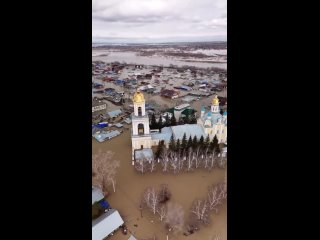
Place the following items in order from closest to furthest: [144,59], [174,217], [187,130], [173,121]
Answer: [174,217] < [144,59] < [187,130] < [173,121]

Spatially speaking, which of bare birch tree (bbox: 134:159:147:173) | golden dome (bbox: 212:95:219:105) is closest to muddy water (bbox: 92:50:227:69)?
golden dome (bbox: 212:95:219:105)

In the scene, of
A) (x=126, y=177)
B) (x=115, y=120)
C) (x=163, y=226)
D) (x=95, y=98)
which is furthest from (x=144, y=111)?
(x=163, y=226)

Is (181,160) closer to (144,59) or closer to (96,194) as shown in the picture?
(96,194)

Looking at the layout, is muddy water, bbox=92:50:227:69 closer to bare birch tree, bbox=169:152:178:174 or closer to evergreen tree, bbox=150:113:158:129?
evergreen tree, bbox=150:113:158:129

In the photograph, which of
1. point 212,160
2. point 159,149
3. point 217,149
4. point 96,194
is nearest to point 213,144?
point 217,149

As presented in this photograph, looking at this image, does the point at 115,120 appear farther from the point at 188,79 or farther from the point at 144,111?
the point at 188,79

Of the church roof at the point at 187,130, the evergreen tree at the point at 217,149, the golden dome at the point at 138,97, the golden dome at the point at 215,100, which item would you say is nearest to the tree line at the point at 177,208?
the evergreen tree at the point at 217,149
